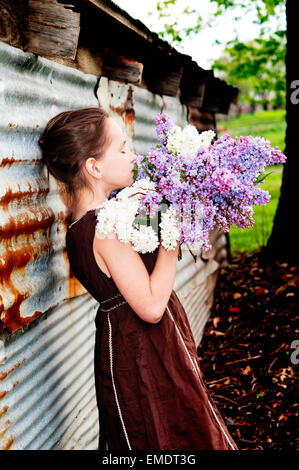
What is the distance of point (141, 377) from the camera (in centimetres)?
219

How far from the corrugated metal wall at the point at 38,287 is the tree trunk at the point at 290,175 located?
4155mm

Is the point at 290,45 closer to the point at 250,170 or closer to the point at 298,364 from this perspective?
the point at 298,364

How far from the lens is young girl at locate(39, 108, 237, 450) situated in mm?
2178

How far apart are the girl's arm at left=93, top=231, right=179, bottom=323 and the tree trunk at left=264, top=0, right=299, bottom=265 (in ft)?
17.0

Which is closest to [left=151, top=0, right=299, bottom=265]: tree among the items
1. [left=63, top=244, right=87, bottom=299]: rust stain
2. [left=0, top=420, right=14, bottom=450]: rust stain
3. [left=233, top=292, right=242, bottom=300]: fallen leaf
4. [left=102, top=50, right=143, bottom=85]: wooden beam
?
[left=233, top=292, right=242, bottom=300]: fallen leaf

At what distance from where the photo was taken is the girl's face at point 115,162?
2270 mm

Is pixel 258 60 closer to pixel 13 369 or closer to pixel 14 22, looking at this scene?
pixel 14 22

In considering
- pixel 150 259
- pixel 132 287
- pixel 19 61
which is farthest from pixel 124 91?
pixel 132 287

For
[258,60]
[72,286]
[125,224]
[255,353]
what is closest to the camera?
[125,224]

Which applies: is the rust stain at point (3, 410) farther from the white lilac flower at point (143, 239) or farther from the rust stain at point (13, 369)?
the white lilac flower at point (143, 239)

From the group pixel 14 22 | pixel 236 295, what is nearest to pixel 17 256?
pixel 14 22

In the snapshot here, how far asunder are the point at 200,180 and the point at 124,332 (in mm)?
752

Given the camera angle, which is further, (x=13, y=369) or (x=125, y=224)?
(x=13, y=369)

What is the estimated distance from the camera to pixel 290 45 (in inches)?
263
